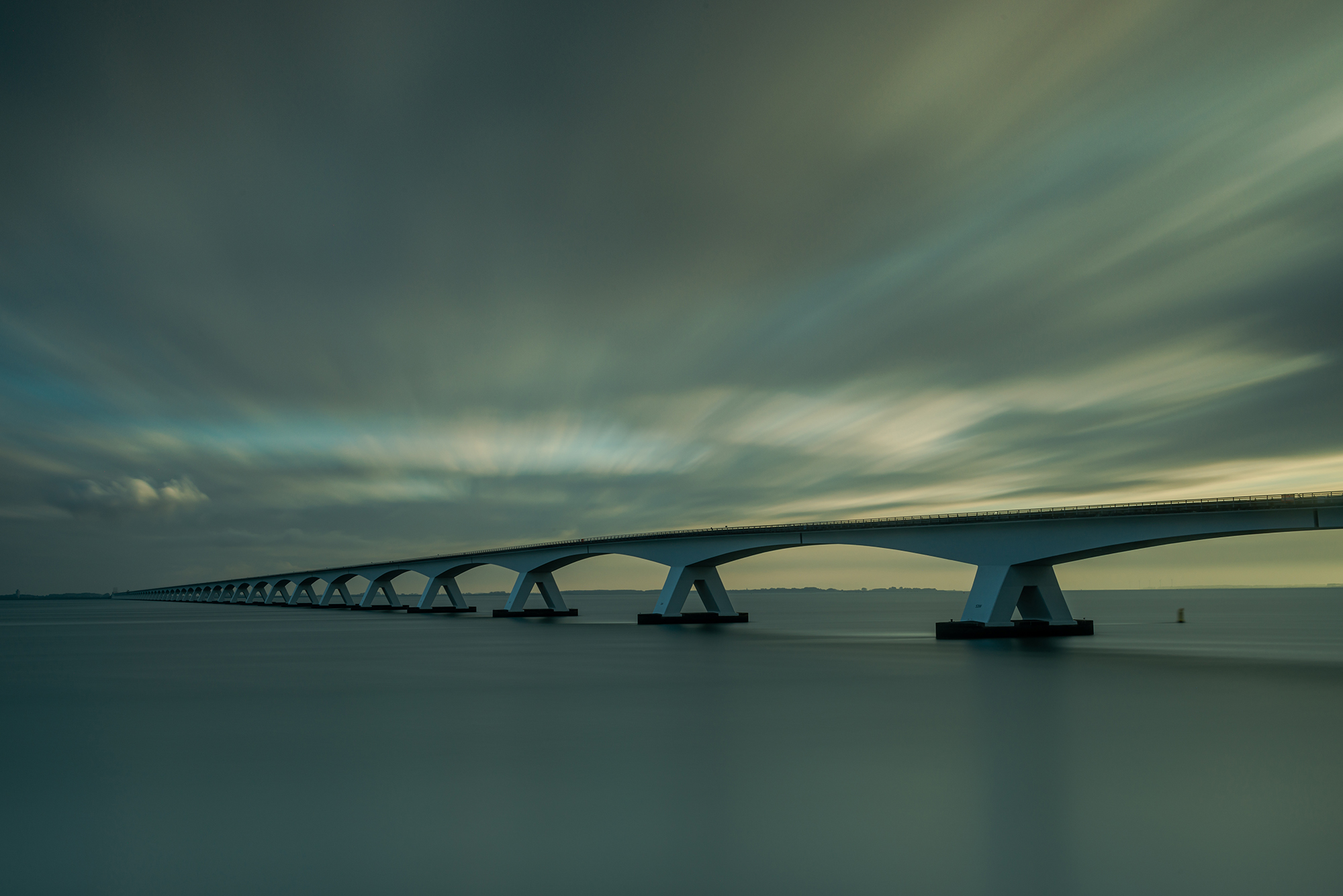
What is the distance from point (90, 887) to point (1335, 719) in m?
24.0

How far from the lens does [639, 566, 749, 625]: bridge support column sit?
77.4 m

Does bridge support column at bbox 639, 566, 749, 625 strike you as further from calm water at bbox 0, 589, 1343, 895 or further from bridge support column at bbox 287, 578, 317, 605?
bridge support column at bbox 287, 578, 317, 605

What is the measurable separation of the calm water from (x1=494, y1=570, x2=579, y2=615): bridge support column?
229 ft

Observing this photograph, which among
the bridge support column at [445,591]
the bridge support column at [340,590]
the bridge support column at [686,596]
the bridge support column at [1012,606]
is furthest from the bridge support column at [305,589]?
the bridge support column at [1012,606]

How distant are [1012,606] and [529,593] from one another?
63.4 meters

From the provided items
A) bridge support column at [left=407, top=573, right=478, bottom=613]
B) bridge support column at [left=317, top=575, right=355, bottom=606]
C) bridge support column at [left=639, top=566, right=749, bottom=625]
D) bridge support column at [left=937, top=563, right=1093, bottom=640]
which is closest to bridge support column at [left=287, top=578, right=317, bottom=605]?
bridge support column at [left=317, top=575, right=355, bottom=606]

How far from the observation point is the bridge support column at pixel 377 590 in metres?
142

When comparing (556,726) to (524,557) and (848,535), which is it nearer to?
(848,535)

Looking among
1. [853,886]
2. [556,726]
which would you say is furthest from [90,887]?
[556,726]

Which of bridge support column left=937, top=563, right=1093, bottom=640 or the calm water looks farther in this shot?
bridge support column left=937, top=563, right=1093, bottom=640

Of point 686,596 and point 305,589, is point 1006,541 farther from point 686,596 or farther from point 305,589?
point 305,589

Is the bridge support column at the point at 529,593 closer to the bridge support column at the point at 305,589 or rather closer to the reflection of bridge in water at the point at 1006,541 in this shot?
the reflection of bridge in water at the point at 1006,541

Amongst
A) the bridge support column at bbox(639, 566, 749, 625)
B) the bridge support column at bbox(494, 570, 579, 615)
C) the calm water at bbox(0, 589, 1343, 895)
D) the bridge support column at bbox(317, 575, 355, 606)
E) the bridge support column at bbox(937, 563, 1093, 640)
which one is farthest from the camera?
the bridge support column at bbox(317, 575, 355, 606)

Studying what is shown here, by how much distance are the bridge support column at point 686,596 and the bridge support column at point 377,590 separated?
2976 inches
